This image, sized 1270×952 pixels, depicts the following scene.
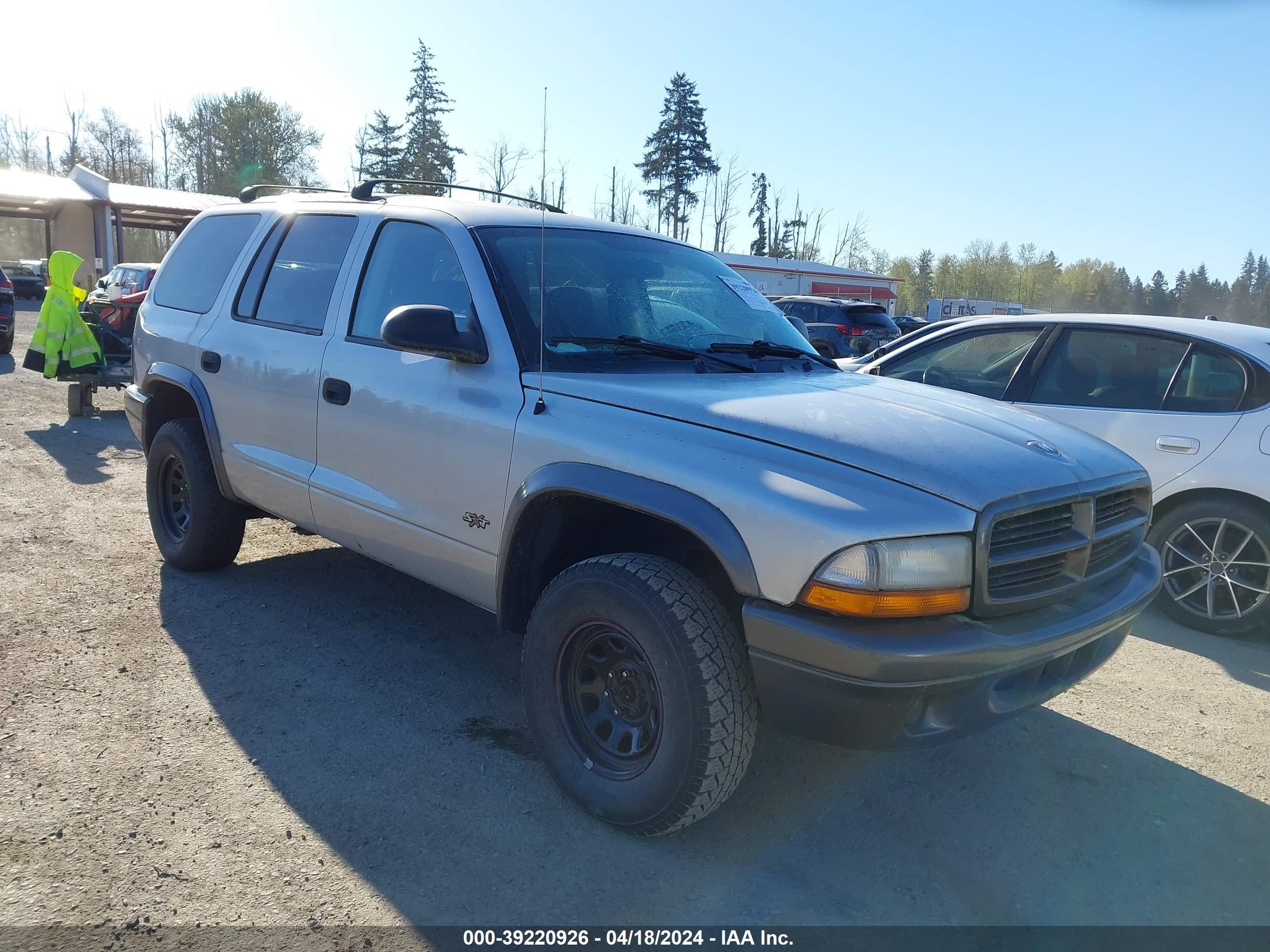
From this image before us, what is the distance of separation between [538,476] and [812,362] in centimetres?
148

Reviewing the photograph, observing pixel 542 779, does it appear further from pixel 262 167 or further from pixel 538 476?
pixel 262 167

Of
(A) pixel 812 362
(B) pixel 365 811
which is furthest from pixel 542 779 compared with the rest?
(A) pixel 812 362

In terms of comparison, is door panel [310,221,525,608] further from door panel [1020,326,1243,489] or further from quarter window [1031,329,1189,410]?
quarter window [1031,329,1189,410]

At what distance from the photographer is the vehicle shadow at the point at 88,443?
7.70 metres

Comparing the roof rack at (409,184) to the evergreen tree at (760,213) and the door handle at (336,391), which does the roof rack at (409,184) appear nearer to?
the door handle at (336,391)

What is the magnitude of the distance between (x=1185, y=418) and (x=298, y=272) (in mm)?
4670

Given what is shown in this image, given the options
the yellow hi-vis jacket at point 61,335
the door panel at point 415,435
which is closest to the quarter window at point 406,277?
the door panel at point 415,435

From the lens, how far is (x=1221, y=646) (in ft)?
16.3

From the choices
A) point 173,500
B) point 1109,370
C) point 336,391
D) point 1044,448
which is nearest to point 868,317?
point 1109,370

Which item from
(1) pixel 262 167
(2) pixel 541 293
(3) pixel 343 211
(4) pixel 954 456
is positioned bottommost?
(4) pixel 954 456

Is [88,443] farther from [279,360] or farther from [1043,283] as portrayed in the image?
[1043,283]

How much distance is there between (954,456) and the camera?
2.70m

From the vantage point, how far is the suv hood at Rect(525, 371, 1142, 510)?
8.60ft

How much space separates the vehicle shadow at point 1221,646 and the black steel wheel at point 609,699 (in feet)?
10.8
